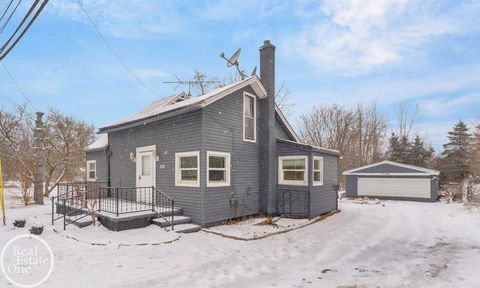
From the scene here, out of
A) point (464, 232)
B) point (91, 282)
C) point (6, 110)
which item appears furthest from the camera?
point (6, 110)

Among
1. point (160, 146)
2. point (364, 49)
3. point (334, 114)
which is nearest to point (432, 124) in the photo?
point (334, 114)

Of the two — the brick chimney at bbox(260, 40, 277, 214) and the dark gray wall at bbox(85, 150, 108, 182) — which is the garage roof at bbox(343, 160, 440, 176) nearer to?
the brick chimney at bbox(260, 40, 277, 214)

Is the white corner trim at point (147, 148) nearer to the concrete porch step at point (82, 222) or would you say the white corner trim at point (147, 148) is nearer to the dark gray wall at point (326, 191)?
the concrete porch step at point (82, 222)

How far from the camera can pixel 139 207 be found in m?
11.1

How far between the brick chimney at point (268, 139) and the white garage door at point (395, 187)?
14.9 m

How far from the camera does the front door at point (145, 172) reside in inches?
478

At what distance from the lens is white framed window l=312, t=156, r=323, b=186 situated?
43.9ft

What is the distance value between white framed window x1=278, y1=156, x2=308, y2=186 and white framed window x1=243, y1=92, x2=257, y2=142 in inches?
63.9

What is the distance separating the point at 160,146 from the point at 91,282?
22.6 feet

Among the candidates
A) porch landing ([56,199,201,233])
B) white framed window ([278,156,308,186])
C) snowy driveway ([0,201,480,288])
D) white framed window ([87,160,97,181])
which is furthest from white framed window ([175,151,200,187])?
white framed window ([87,160,97,181])

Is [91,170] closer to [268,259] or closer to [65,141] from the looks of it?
[65,141]

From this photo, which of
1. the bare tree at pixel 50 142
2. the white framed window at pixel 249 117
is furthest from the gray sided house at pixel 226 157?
the bare tree at pixel 50 142

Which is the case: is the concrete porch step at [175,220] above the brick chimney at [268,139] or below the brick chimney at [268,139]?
below

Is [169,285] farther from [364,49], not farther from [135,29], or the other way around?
[364,49]
